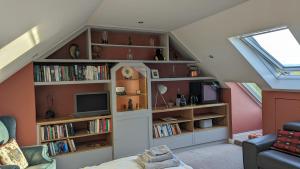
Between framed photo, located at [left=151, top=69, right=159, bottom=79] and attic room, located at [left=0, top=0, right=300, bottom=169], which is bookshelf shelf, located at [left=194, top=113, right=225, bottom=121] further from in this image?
framed photo, located at [left=151, top=69, right=159, bottom=79]

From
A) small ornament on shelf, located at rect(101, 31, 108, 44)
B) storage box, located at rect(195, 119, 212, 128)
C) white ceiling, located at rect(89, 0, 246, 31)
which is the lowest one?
storage box, located at rect(195, 119, 212, 128)

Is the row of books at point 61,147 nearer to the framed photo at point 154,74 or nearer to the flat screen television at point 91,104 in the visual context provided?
the flat screen television at point 91,104

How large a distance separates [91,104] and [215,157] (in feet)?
7.69

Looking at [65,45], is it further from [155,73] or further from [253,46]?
[253,46]

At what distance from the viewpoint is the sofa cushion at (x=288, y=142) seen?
2792 millimetres

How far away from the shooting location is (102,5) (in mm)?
2771

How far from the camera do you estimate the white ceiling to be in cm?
270

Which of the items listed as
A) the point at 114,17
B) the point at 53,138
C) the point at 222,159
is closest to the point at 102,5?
the point at 114,17

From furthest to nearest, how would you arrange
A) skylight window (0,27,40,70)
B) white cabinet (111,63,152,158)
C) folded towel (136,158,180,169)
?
white cabinet (111,63,152,158) → folded towel (136,158,180,169) → skylight window (0,27,40,70)

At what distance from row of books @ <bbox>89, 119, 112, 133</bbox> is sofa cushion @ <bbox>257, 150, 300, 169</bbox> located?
2.27 m

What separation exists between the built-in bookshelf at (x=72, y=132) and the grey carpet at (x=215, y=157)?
144cm

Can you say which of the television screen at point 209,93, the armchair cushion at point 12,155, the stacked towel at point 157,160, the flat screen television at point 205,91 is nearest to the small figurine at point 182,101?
the flat screen television at point 205,91

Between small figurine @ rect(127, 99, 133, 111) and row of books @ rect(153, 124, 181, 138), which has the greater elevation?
small figurine @ rect(127, 99, 133, 111)

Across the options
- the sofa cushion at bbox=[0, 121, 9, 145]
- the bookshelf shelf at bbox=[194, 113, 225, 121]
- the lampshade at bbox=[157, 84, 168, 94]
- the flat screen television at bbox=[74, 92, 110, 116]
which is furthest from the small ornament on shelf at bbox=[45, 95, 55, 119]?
the bookshelf shelf at bbox=[194, 113, 225, 121]
